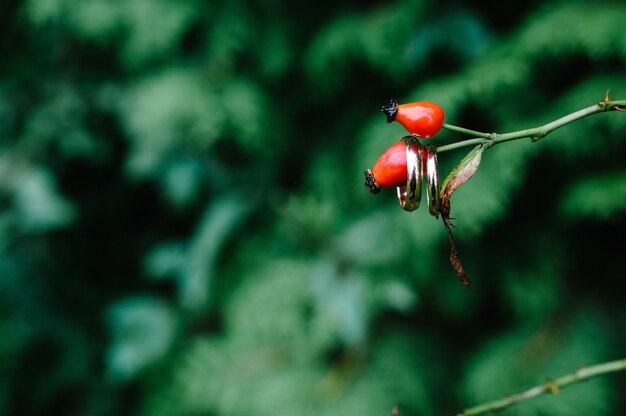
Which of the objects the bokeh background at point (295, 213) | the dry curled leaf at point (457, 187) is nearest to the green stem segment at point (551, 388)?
the dry curled leaf at point (457, 187)

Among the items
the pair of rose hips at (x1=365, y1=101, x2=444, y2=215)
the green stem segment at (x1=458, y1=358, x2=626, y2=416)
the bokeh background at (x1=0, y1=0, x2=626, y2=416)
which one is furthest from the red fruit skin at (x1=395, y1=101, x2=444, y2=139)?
the bokeh background at (x1=0, y1=0, x2=626, y2=416)

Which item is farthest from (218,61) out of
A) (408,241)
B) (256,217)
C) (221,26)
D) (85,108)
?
(408,241)

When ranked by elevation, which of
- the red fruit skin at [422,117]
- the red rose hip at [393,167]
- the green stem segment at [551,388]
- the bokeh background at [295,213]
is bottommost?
the green stem segment at [551,388]

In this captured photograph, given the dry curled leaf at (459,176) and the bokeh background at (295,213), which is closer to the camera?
the dry curled leaf at (459,176)

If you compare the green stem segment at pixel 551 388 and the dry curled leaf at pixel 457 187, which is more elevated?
the dry curled leaf at pixel 457 187

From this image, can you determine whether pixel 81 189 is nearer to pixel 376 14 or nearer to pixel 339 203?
pixel 339 203

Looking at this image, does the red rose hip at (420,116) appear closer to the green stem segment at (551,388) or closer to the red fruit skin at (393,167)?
the red fruit skin at (393,167)

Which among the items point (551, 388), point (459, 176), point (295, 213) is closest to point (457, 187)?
point (459, 176)
